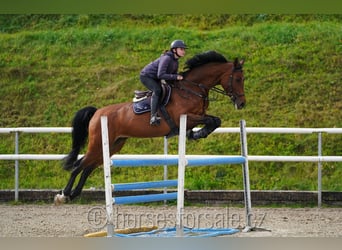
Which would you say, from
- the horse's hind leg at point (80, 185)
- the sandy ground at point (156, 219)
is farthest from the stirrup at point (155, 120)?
the sandy ground at point (156, 219)

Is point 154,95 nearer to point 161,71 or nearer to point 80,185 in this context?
point 161,71

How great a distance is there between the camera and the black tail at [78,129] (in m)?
7.30

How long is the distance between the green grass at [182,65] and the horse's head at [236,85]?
208 centimetres

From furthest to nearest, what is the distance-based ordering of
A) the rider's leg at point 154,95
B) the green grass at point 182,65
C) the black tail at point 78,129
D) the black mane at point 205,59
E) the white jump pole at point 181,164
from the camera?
the green grass at point 182,65, the black tail at point 78,129, the black mane at point 205,59, the rider's leg at point 154,95, the white jump pole at point 181,164

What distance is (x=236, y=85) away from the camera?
6938 mm

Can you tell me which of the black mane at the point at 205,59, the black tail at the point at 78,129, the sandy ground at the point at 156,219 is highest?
the black mane at the point at 205,59

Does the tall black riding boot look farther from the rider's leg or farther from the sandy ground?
the sandy ground

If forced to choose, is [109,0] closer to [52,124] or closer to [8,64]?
[52,124]

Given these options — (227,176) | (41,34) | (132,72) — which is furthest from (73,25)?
(227,176)

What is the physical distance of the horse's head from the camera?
6926 millimetres

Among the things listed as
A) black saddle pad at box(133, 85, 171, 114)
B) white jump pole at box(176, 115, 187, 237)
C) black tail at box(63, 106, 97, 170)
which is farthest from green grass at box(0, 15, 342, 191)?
white jump pole at box(176, 115, 187, 237)

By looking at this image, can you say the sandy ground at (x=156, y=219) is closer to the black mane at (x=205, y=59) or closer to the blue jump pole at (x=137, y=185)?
the blue jump pole at (x=137, y=185)

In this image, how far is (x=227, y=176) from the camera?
911cm

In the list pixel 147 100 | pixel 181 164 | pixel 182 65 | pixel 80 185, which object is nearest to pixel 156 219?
pixel 80 185
